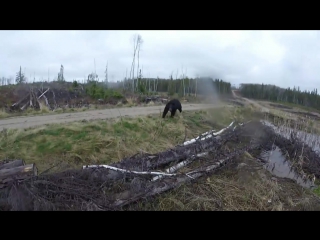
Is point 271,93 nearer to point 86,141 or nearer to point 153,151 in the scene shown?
point 153,151

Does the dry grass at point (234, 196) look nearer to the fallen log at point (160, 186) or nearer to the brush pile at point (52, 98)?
the fallen log at point (160, 186)

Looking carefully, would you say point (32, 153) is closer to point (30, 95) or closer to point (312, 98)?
point (30, 95)

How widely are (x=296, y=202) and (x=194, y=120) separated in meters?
7.77

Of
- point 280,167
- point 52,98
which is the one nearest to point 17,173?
point 280,167

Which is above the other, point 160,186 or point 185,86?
point 185,86

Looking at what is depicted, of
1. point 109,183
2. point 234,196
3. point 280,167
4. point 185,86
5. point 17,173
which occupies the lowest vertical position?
point 280,167

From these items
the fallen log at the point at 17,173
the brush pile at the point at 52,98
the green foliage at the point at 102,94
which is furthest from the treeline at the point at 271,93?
the brush pile at the point at 52,98

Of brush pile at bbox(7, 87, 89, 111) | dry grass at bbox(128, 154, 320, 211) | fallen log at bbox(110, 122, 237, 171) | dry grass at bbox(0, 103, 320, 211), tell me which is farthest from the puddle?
brush pile at bbox(7, 87, 89, 111)

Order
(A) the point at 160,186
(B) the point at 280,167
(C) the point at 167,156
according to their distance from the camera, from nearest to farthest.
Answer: (A) the point at 160,186 → (C) the point at 167,156 → (B) the point at 280,167

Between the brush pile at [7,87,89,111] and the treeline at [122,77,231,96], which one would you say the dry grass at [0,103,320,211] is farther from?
the brush pile at [7,87,89,111]

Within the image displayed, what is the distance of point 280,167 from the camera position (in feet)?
29.0

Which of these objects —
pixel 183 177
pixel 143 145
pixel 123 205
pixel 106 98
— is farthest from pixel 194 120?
pixel 106 98

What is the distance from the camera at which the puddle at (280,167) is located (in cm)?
766

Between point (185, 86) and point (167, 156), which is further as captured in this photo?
point (185, 86)
